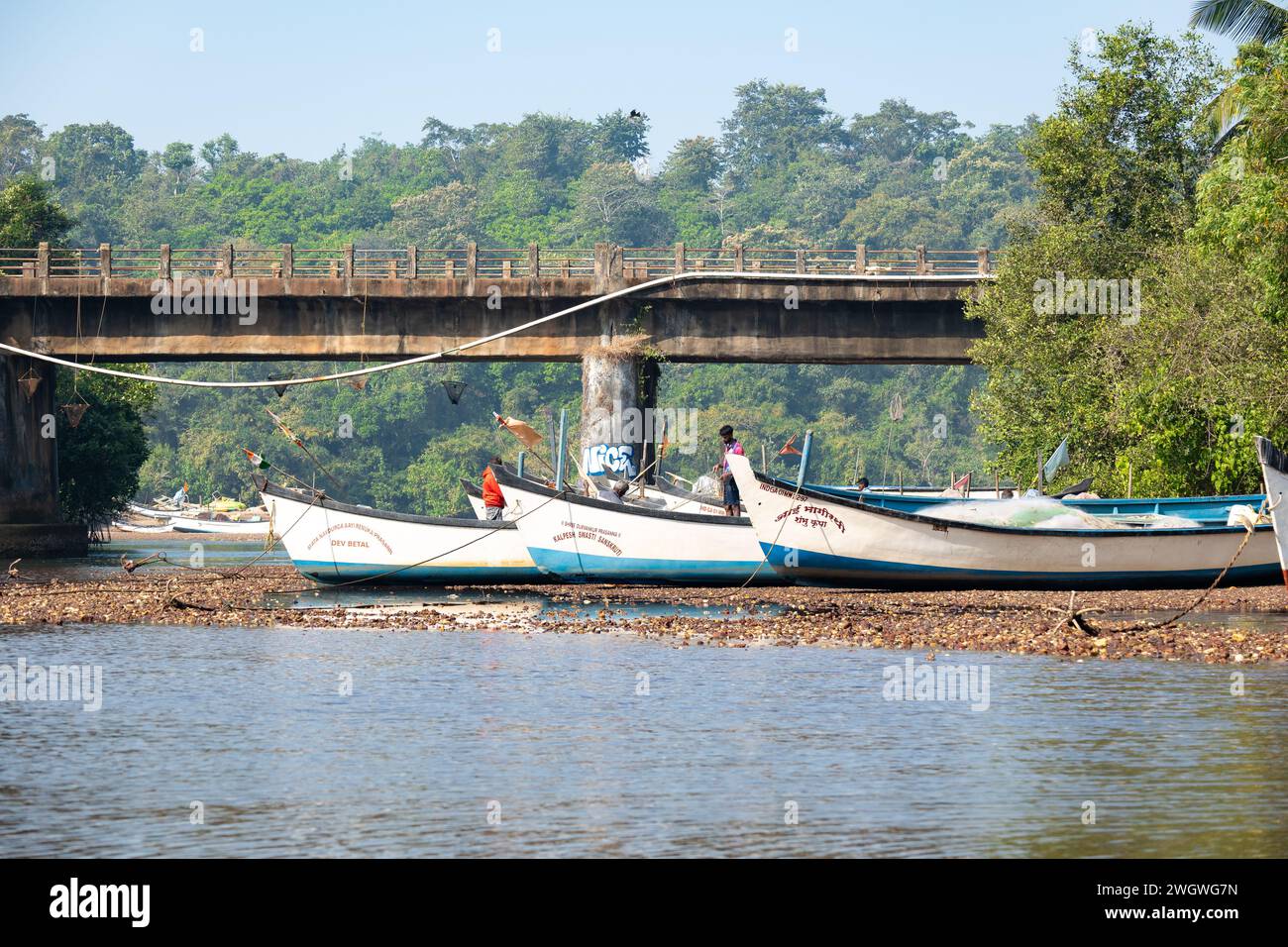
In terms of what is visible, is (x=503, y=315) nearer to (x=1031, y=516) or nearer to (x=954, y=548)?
(x=1031, y=516)

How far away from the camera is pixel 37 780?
14.7 m

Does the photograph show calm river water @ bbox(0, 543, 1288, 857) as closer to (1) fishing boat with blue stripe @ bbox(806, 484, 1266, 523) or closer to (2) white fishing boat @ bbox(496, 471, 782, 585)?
(2) white fishing boat @ bbox(496, 471, 782, 585)

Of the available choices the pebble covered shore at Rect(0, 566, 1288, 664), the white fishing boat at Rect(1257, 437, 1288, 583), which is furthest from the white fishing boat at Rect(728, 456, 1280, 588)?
the white fishing boat at Rect(1257, 437, 1288, 583)

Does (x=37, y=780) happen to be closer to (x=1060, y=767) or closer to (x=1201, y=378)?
(x=1060, y=767)

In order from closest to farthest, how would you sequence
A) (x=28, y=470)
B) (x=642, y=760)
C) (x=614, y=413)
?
(x=642, y=760) → (x=614, y=413) → (x=28, y=470)

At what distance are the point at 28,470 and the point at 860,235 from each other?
113 metres

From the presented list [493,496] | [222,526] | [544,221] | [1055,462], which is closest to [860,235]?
[544,221]

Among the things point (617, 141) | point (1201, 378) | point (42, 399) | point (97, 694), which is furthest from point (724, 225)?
point (97, 694)

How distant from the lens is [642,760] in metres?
15.6

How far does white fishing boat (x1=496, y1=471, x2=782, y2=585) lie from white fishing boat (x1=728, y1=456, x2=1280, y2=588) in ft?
12.0

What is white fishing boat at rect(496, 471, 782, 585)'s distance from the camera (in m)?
33.8

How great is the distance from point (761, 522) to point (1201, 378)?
13.4 metres

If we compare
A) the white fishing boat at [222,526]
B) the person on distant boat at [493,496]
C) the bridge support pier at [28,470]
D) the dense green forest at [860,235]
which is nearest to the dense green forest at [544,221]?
the dense green forest at [860,235]

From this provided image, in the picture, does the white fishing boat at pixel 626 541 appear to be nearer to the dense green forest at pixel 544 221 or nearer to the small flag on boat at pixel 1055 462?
the small flag on boat at pixel 1055 462
